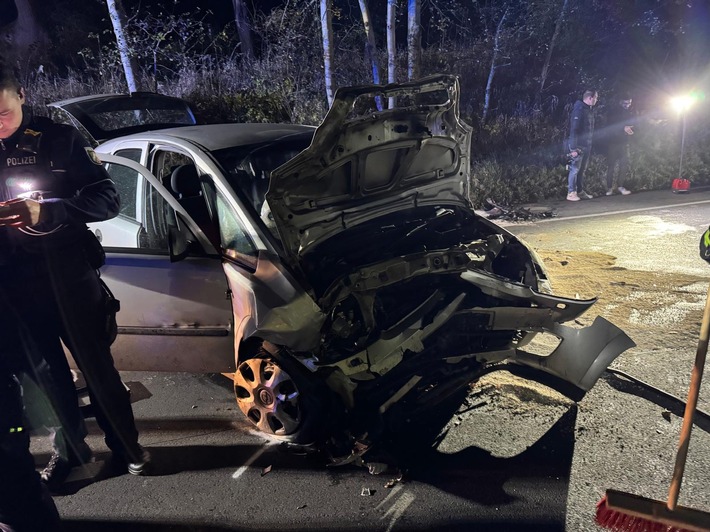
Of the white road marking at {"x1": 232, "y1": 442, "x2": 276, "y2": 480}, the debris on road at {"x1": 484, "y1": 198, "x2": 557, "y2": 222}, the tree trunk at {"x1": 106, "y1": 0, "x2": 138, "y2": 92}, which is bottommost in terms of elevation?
the white road marking at {"x1": 232, "y1": 442, "x2": 276, "y2": 480}

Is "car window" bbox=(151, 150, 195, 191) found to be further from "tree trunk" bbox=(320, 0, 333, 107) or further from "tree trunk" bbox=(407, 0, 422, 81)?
"tree trunk" bbox=(320, 0, 333, 107)

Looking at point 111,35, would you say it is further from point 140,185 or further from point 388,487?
point 388,487

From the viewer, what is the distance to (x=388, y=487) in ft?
8.23

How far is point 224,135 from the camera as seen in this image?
3.33 metres

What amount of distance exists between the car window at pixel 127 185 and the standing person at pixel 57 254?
80cm

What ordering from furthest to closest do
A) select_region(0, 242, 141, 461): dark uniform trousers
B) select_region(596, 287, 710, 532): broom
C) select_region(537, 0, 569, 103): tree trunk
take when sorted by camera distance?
select_region(537, 0, 569, 103): tree trunk → select_region(0, 242, 141, 461): dark uniform trousers → select_region(596, 287, 710, 532): broom

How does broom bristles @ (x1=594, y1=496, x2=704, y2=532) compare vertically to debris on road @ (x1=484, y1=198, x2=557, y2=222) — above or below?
below

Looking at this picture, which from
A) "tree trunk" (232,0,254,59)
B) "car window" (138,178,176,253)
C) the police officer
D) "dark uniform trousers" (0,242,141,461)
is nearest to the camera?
the police officer

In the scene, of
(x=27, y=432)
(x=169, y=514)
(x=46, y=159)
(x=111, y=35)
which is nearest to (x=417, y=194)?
(x=46, y=159)

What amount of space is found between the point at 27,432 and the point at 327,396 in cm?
144

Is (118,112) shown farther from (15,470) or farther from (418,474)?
(418,474)

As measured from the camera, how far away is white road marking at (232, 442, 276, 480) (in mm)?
2697

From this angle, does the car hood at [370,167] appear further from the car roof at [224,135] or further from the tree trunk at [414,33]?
the tree trunk at [414,33]

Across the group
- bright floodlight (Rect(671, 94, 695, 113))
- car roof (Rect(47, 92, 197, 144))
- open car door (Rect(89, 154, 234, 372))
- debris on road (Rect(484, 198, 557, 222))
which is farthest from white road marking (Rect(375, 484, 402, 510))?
bright floodlight (Rect(671, 94, 695, 113))
